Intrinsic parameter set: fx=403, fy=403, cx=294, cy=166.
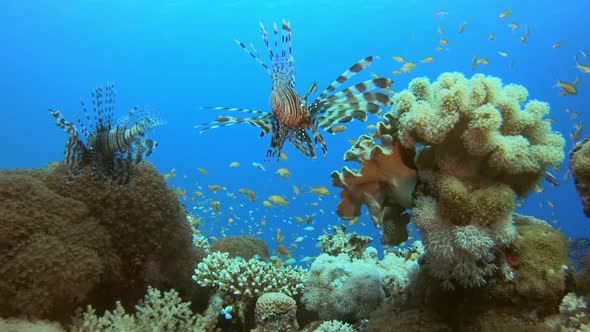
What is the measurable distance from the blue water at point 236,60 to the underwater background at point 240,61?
20 centimetres

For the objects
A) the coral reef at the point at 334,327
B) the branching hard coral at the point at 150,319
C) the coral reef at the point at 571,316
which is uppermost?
the branching hard coral at the point at 150,319

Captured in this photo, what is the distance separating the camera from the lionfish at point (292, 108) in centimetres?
344

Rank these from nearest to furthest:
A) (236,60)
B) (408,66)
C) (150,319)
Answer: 1. (150,319)
2. (408,66)
3. (236,60)

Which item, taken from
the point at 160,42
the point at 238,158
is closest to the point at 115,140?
the point at 160,42

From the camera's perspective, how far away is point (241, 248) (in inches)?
247

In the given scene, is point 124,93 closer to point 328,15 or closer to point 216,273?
point 328,15

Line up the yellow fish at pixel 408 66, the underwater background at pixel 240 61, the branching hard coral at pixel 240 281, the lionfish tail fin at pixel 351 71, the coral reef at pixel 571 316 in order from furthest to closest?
the underwater background at pixel 240 61 → the yellow fish at pixel 408 66 → the branching hard coral at pixel 240 281 → the lionfish tail fin at pixel 351 71 → the coral reef at pixel 571 316

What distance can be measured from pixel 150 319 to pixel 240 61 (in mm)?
74026

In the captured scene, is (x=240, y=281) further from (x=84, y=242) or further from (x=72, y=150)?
(x=72, y=150)

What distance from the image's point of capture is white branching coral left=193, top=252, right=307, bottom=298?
4520 mm

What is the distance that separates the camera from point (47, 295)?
3297mm

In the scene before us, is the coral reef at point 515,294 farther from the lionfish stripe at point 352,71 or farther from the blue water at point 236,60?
the blue water at point 236,60

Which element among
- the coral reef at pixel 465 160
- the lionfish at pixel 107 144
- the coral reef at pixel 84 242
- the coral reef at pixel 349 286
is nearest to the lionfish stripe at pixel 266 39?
the lionfish at pixel 107 144

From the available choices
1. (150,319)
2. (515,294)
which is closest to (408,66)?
(515,294)
